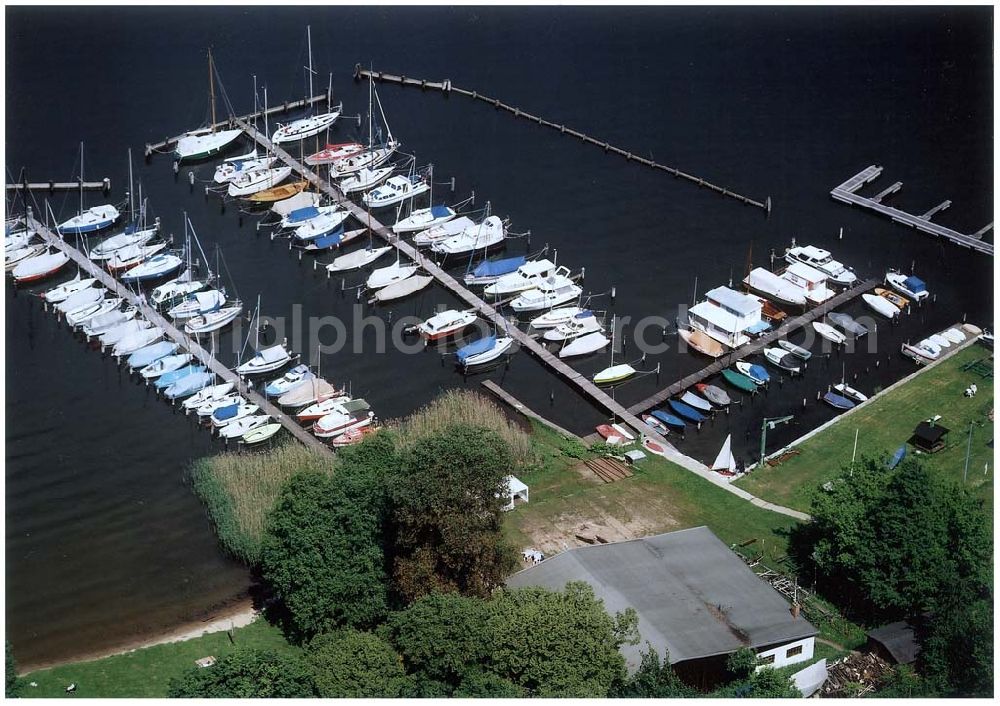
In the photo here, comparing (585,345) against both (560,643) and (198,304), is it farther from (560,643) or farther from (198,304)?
(560,643)

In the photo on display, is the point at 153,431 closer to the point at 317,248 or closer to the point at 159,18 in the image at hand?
the point at 317,248

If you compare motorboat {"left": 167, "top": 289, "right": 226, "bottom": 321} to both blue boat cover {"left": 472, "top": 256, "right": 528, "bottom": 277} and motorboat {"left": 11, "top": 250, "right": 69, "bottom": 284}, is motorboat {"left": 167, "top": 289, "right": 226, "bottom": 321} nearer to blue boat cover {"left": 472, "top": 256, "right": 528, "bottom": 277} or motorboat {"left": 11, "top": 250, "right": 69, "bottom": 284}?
motorboat {"left": 11, "top": 250, "right": 69, "bottom": 284}

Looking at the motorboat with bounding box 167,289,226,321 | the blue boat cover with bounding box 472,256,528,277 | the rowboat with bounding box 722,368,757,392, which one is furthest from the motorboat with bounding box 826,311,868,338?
the motorboat with bounding box 167,289,226,321

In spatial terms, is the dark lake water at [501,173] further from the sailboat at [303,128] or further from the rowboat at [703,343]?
the rowboat at [703,343]

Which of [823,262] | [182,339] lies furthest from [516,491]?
[823,262]

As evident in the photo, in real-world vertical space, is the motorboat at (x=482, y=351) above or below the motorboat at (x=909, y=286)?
below

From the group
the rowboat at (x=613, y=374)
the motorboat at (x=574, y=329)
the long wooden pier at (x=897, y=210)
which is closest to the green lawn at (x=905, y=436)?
the rowboat at (x=613, y=374)
